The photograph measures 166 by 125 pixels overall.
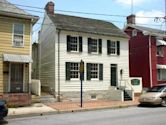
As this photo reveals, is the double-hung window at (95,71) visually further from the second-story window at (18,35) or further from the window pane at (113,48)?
the second-story window at (18,35)

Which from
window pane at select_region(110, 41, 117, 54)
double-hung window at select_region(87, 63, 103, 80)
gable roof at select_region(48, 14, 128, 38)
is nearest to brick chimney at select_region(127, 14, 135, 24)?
gable roof at select_region(48, 14, 128, 38)

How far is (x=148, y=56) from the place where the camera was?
31.9 m

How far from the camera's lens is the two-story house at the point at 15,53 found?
2047 cm

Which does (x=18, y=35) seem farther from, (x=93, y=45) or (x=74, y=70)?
(x=93, y=45)

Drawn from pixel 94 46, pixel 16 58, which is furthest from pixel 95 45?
pixel 16 58

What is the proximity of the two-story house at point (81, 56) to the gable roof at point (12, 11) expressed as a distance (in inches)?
152

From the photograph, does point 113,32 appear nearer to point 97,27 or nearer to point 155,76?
point 97,27

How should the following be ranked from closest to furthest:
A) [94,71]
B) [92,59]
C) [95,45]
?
[92,59]
[94,71]
[95,45]

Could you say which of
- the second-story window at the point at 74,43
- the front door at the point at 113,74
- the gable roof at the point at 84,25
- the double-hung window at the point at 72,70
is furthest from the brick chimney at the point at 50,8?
the front door at the point at 113,74

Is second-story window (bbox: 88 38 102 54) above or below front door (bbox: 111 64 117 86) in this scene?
above

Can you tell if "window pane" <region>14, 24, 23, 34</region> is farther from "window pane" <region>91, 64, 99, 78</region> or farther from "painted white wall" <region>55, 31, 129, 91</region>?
"window pane" <region>91, 64, 99, 78</region>

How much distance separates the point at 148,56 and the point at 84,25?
8369 millimetres

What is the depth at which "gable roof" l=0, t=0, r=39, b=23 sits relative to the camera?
20625mm

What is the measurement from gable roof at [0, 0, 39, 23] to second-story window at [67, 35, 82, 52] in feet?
15.0
